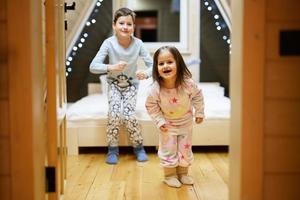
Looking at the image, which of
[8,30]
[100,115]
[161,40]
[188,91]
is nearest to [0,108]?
[8,30]

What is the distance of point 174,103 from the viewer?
255 cm

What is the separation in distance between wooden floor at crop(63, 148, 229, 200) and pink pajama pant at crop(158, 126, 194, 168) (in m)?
0.15

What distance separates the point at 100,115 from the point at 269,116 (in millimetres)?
2051

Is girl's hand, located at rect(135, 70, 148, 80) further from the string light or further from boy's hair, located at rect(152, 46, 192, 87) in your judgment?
the string light

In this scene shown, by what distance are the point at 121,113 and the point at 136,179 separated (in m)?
0.68

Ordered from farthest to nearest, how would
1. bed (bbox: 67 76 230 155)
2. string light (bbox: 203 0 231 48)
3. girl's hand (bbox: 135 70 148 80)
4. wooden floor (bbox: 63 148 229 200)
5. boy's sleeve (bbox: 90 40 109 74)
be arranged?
string light (bbox: 203 0 231 48) → bed (bbox: 67 76 230 155) → boy's sleeve (bbox: 90 40 109 74) → girl's hand (bbox: 135 70 148 80) → wooden floor (bbox: 63 148 229 200)

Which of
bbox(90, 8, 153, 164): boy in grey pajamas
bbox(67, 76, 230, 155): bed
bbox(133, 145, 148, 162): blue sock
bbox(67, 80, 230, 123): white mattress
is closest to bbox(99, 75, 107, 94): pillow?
bbox(67, 80, 230, 123): white mattress

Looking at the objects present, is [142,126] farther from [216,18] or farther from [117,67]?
[216,18]

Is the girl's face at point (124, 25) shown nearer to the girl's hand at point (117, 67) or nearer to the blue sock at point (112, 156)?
the girl's hand at point (117, 67)

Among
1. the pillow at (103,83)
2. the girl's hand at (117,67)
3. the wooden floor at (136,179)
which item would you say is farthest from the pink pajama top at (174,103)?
the pillow at (103,83)

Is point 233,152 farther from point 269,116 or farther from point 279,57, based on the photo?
point 279,57

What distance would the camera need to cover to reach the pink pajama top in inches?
101

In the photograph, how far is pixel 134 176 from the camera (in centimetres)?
278

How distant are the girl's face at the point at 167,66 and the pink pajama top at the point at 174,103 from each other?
3.2 inches
